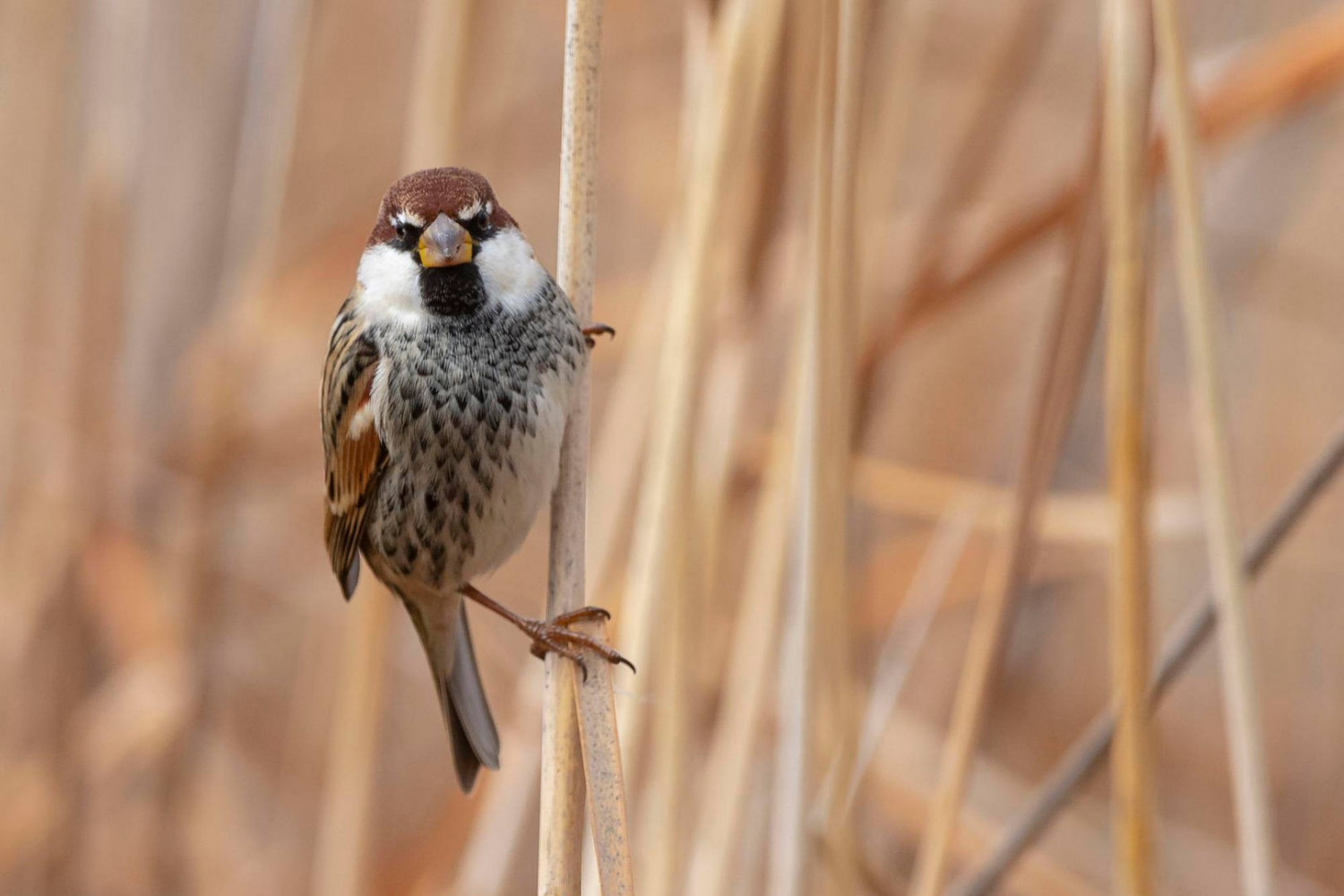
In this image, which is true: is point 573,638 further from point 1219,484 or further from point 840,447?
point 1219,484

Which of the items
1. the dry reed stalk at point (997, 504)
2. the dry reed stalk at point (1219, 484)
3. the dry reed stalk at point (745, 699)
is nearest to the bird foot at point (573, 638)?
the dry reed stalk at point (745, 699)

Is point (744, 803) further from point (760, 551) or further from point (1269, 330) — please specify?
point (1269, 330)

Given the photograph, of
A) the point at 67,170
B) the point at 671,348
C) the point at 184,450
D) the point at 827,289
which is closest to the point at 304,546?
the point at 184,450

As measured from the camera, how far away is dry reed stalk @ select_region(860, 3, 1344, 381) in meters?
1.74

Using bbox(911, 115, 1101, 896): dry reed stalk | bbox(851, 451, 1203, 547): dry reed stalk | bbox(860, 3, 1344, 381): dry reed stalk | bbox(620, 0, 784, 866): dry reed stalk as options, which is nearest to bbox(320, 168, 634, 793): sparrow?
bbox(620, 0, 784, 866): dry reed stalk

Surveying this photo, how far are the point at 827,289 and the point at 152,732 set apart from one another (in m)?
1.81

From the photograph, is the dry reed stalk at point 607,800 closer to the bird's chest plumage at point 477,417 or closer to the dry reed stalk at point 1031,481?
the bird's chest plumage at point 477,417

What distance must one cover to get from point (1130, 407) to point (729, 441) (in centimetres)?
56

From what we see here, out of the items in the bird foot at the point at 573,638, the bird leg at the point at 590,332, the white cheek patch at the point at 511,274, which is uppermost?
the white cheek patch at the point at 511,274

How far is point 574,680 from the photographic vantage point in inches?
49.1

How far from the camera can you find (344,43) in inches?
118

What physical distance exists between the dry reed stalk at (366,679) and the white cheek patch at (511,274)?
5.8 inches

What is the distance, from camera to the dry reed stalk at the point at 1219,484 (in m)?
1.26

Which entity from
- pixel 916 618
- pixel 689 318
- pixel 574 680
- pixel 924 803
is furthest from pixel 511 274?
pixel 924 803
